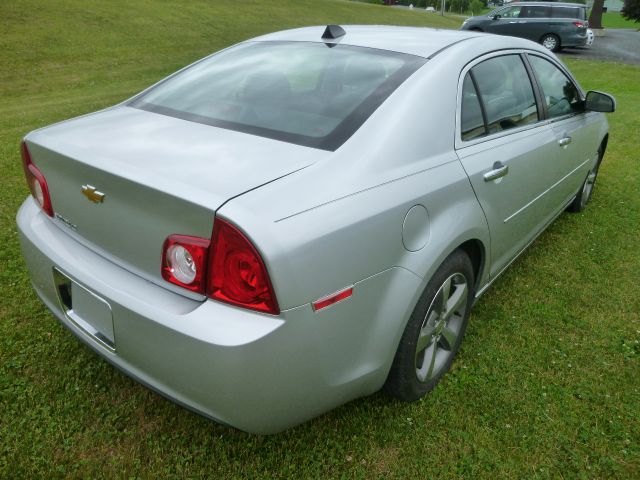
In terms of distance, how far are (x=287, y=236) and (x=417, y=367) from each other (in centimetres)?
112

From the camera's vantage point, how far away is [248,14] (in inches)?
991

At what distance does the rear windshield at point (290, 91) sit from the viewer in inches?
82.9

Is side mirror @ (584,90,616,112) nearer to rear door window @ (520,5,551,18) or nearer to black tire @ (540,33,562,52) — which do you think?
black tire @ (540,33,562,52)

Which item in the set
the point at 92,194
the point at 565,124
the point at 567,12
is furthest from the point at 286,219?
the point at 567,12

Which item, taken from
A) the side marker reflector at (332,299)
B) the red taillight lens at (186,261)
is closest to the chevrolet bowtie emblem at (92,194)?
the red taillight lens at (186,261)

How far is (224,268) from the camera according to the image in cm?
163

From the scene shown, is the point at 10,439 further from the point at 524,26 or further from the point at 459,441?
the point at 524,26

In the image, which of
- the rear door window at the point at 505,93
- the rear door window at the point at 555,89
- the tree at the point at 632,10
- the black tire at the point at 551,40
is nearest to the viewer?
the rear door window at the point at 505,93

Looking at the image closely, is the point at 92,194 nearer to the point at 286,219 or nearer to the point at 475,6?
the point at 286,219

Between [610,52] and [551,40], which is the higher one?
[551,40]

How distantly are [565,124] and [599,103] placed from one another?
36cm

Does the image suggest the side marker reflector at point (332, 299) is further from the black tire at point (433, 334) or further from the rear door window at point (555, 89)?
the rear door window at point (555, 89)

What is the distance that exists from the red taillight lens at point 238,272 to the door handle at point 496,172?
134 centimetres

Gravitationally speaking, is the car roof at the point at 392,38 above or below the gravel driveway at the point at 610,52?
above
